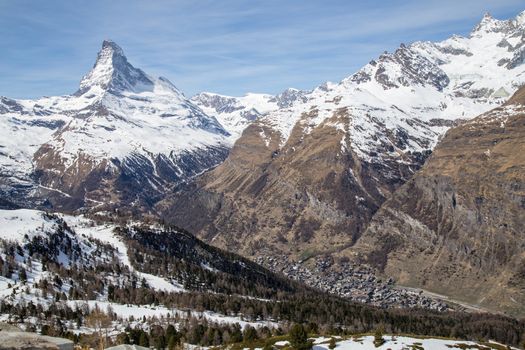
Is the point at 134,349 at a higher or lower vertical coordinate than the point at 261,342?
higher

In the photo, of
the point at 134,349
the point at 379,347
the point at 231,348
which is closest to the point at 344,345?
the point at 379,347

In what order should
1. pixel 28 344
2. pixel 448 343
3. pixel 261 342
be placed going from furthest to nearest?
pixel 261 342, pixel 448 343, pixel 28 344

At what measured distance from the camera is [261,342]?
614 ft

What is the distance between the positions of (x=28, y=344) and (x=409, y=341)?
13575 centimetres

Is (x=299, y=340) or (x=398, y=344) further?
(x=398, y=344)

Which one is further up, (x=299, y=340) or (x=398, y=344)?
(x=299, y=340)

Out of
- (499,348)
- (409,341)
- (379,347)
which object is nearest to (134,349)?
(379,347)

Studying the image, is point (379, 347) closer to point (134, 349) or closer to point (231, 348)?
point (231, 348)

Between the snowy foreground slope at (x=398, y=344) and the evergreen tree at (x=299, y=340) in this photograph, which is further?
the snowy foreground slope at (x=398, y=344)

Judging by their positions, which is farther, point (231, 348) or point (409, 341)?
point (231, 348)

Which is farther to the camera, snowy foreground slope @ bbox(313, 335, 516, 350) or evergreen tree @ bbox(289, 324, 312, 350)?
snowy foreground slope @ bbox(313, 335, 516, 350)

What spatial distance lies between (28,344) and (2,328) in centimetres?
1237

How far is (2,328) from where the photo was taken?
59469 millimetres

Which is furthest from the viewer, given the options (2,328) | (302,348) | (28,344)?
(302,348)
